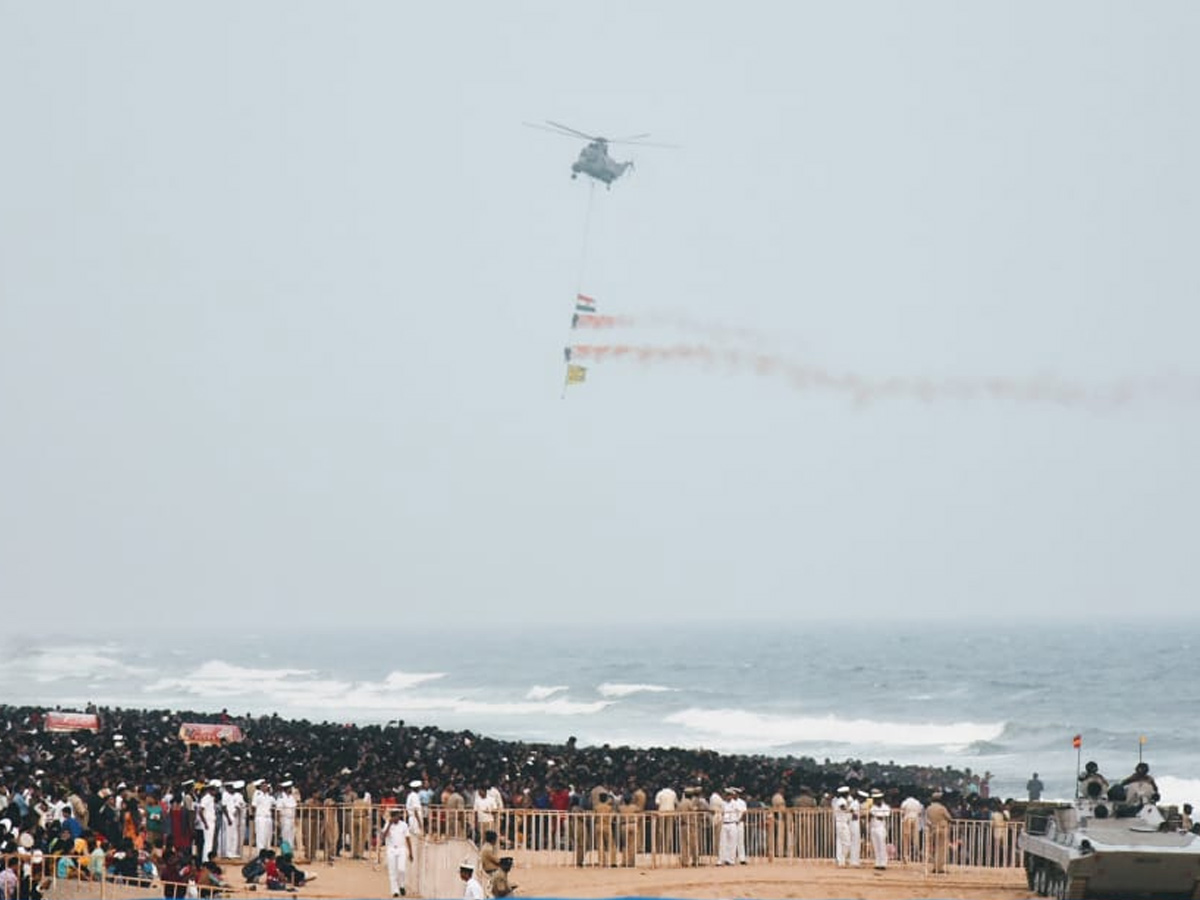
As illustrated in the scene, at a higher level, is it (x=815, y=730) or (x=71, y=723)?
(x=815, y=730)

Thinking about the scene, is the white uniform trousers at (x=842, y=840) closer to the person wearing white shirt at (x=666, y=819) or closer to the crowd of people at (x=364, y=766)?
the person wearing white shirt at (x=666, y=819)

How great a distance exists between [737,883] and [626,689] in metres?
116

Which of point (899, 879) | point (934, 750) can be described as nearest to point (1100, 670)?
point (934, 750)

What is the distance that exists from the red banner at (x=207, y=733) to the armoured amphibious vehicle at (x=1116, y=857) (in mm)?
23940

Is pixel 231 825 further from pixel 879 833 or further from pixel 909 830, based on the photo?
pixel 909 830

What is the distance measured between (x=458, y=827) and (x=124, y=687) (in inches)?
4664

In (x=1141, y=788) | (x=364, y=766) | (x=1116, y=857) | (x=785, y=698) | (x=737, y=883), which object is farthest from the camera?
(x=785, y=698)

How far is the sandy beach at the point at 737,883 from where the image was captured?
31734 mm

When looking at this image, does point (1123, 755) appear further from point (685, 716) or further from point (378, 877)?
point (378, 877)

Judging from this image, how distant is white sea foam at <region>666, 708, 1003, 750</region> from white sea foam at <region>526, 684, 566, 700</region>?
55.6 feet

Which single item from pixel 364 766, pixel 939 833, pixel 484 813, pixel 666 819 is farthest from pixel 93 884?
pixel 939 833

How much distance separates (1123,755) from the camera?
9050 centimetres

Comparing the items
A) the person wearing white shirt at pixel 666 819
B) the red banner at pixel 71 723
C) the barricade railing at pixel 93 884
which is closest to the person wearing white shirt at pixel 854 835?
the person wearing white shirt at pixel 666 819

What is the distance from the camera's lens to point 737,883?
106 ft
